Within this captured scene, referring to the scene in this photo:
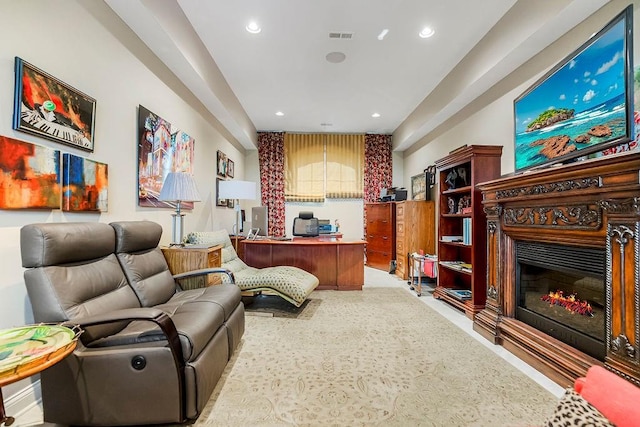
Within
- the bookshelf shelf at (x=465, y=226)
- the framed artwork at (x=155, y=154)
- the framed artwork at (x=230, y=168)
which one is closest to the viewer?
the framed artwork at (x=155, y=154)

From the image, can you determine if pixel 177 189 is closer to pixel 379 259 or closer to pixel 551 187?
pixel 551 187

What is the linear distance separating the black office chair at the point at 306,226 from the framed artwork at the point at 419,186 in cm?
210

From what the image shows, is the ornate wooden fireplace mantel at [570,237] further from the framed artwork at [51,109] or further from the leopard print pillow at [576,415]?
the framed artwork at [51,109]

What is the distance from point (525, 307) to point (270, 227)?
16.7ft

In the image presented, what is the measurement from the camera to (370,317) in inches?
123

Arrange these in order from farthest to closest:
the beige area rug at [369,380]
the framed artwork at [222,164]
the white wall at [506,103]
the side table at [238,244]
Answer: the framed artwork at [222,164]
the side table at [238,244]
the white wall at [506,103]
the beige area rug at [369,380]

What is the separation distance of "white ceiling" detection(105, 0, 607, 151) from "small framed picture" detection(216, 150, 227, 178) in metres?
0.53

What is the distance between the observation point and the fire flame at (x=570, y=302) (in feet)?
6.29

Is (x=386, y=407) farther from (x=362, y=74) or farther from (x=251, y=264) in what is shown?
(x=362, y=74)

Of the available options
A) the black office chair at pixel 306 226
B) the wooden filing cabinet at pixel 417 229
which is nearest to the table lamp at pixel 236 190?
the black office chair at pixel 306 226

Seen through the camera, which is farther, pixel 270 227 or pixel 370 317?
pixel 270 227

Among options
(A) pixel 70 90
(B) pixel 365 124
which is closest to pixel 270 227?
(B) pixel 365 124

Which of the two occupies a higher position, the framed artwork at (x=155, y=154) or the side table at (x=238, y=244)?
the framed artwork at (x=155, y=154)

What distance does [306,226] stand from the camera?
5172 mm
